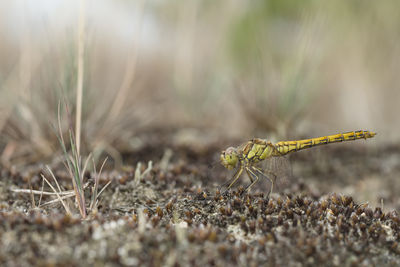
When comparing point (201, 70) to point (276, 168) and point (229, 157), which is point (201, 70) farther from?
point (229, 157)

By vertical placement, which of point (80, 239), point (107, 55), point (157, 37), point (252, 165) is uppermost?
point (157, 37)

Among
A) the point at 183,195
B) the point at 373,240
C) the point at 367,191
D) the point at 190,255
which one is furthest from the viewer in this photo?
the point at 367,191

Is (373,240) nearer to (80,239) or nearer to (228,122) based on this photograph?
(80,239)

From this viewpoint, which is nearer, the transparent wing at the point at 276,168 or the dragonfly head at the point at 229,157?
the dragonfly head at the point at 229,157

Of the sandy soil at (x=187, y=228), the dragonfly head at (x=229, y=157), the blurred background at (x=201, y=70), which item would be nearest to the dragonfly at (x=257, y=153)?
the dragonfly head at (x=229, y=157)

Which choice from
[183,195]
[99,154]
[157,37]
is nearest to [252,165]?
[183,195]

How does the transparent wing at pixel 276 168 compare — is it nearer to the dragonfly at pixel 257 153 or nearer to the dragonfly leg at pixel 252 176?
the dragonfly at pixel 257 153
